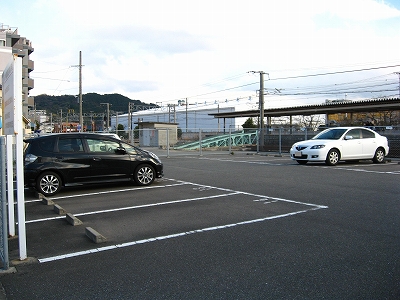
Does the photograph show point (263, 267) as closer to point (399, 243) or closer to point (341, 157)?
point (399, 243)

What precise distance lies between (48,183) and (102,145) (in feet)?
5.53

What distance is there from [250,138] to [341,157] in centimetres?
2084

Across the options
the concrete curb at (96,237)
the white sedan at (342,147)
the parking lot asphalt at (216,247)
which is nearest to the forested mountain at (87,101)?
the white sedan at (342,147)

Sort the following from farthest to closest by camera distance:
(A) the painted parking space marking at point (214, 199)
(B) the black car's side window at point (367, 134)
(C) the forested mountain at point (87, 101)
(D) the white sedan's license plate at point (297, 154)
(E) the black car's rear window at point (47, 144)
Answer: (C) the forested mountain at point (87, 101), (B) the black car's side window at point (367, 134), (D) the white sedan's license plate at point (297, 154), (E) the black car's rear window at point (47, 144), (A) the painted parking space marking at point (214, 199)

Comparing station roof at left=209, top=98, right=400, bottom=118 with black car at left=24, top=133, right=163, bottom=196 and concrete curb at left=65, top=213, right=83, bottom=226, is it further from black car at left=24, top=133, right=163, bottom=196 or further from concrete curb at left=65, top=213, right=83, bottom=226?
concrete curb at left=65, top=213, right=83, bottom=226

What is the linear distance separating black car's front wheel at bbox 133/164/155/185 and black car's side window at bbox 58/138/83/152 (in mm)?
1606

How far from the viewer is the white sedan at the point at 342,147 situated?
15188mm

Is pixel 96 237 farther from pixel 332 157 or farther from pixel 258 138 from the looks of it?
pixel 258 138

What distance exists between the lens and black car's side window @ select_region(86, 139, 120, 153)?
10227 millimetres

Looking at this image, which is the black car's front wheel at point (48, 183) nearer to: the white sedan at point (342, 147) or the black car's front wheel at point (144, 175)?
the black car's front wheel at point (144, 175)

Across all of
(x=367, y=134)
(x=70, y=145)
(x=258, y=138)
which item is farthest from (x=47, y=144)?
(x=258, y=138)

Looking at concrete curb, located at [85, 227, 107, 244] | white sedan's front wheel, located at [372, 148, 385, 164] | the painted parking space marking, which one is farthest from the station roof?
concrete curb, located at [85, 227, 107, 244]

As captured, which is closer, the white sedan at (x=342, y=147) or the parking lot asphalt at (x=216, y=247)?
the parking lot asphalt at (x=216, y=247)

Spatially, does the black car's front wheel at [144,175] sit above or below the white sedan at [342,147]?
below
